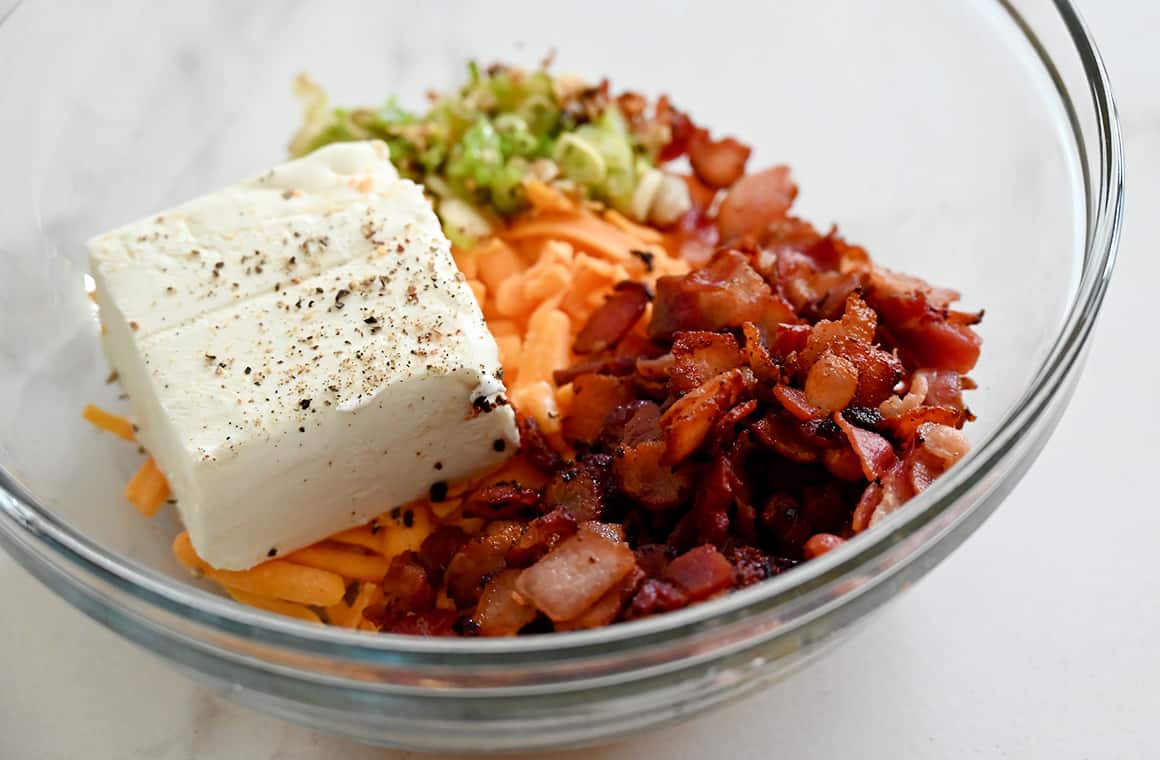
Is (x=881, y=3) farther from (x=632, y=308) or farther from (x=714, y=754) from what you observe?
(x=714, y=754)

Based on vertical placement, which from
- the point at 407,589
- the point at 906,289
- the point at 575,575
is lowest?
the point at 407,589

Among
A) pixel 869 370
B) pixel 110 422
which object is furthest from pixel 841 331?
pixel 110 422

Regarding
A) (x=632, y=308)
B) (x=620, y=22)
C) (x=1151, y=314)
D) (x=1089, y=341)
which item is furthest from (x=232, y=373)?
(x=1151, y=314)

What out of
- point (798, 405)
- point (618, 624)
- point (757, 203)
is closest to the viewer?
point (618, 624)

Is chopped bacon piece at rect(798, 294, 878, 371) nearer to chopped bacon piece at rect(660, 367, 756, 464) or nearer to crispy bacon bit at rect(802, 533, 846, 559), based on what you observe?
chopped bacon piece at rect(660, 367, 756, 464)

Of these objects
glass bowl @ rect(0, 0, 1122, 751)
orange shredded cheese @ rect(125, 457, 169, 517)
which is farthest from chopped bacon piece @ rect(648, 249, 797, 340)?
orange shredded cheese @ rect(125, 457, 169, 517)

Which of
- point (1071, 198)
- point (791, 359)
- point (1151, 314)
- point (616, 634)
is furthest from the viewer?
point (1151, 314)

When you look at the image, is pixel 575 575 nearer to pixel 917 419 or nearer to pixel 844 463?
pixel 844 463
